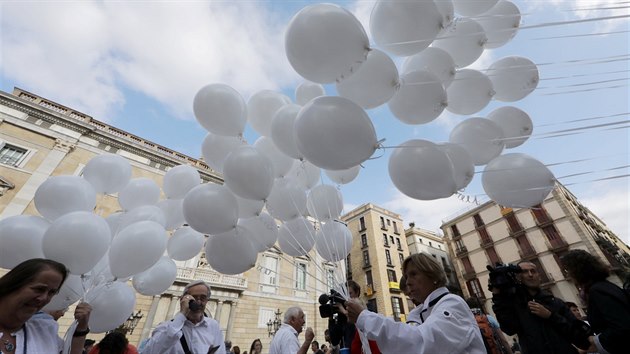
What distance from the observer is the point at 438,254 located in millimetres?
28484

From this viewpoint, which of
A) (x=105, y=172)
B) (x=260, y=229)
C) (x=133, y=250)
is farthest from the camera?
(x=105, y=172)

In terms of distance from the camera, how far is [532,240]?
19062 mm

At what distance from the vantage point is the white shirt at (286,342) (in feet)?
9.70

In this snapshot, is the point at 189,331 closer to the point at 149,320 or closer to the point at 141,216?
the point at 141,216

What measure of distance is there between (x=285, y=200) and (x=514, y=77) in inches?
106

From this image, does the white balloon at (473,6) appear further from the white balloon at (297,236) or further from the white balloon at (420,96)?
the white balloon at (297,236)

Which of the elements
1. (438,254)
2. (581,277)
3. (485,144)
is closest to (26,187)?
(485,144)

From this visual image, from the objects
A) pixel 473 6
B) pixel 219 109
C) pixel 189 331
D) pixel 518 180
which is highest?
pixel 473 6

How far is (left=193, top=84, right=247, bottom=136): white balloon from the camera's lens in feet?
9.25

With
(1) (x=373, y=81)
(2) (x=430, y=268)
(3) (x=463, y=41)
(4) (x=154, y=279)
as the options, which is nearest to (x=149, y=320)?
(4) (x=154, y=279)

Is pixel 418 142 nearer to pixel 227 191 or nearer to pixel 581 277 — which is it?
pixel 581 277

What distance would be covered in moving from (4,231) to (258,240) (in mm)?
2356

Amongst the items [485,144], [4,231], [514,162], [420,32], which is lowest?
[4,231]

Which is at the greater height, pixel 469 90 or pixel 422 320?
pixel 469 90
